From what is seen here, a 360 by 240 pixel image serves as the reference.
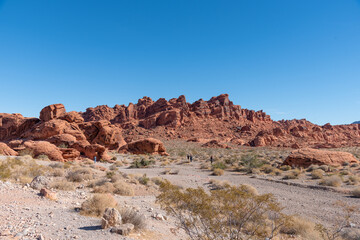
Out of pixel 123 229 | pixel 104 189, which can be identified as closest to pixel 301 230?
pixel 123 229

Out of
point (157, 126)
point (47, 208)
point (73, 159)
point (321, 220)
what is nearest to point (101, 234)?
point (47, 208)

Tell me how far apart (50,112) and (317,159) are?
35051 millimetres

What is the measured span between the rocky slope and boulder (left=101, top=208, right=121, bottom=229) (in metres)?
19.3

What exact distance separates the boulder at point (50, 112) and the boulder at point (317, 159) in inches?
1268

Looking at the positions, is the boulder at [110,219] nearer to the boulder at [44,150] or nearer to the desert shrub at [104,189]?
the desert shrub at [104,189]

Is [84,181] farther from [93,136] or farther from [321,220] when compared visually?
[93,136]

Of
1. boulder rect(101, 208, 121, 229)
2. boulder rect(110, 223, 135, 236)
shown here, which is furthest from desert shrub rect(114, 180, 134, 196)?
boulder rect(110, 223, 135, 236)

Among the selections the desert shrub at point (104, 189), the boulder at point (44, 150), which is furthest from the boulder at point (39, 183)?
the boulder at point (44, 150)

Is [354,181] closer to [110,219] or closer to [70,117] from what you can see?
[110,219]

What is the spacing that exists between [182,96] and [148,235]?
351 ft

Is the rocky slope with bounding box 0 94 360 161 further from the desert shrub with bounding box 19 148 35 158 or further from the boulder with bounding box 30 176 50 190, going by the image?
the boulder with bounding box 30 176 50 190

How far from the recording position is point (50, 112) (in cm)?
3300

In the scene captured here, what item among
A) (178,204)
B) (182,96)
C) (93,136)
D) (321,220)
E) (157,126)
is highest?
(182,96)

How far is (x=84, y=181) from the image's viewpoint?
1220cm
